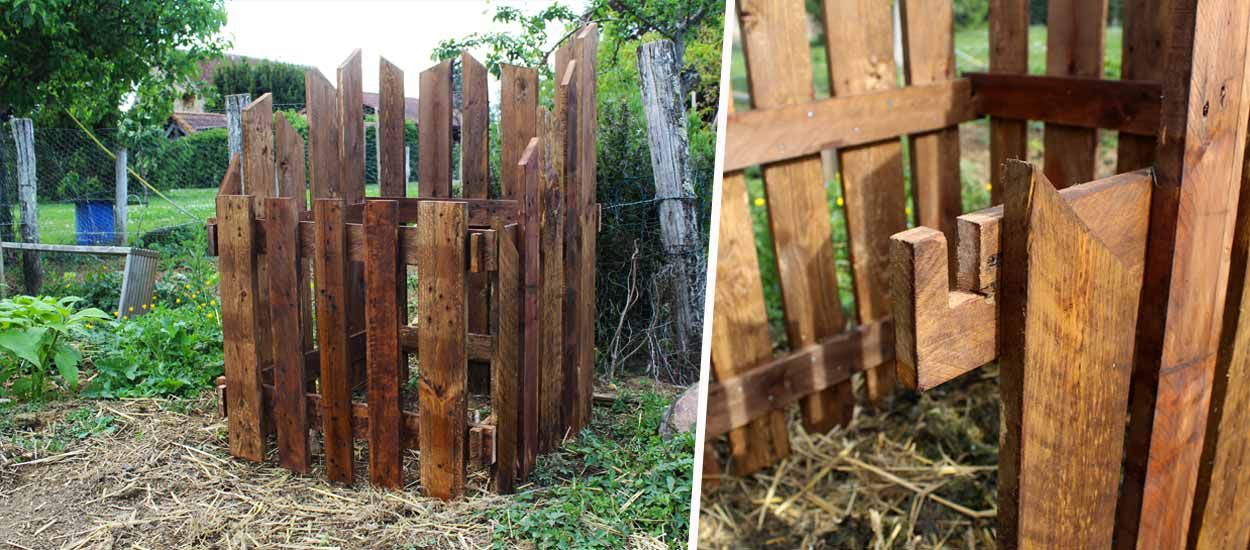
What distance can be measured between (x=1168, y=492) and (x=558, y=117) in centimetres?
135

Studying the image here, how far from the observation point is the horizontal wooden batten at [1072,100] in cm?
296

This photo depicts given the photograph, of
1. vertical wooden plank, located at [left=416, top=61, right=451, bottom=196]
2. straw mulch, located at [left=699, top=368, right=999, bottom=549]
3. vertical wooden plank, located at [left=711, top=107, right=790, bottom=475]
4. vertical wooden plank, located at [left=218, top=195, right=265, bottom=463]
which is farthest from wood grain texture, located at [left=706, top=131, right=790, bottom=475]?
vertical wooden plank, located at [left=218, top=195, right=265, bottom=463]

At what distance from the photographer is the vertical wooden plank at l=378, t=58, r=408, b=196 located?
1.97 metres

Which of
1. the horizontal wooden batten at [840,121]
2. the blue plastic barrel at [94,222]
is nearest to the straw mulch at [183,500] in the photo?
the blue plastic barrel at [94,222]

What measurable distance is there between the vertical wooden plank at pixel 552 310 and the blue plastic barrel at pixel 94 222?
2.75 feet

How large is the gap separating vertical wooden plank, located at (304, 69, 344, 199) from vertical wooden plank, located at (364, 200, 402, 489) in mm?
194

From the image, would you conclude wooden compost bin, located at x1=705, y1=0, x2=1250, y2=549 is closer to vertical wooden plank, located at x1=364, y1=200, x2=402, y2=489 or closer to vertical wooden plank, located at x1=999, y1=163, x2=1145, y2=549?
vertical wooden plank, located at x1=999, y1=163, x2=1145, y2=549

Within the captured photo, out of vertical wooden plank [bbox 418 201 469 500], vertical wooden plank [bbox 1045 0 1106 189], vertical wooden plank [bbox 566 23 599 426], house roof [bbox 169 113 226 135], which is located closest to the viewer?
house roof [bbox 169 113 226 135]

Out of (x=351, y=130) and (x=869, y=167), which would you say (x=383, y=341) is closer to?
(x=351, y=130)

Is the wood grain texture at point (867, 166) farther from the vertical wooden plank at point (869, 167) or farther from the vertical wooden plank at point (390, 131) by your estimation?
the vertical wooden plank at point (390, 131)

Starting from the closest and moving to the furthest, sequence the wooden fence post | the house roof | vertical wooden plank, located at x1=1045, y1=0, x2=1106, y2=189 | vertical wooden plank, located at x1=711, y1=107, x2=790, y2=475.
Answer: the wooden fence post → the house roof → vertical wooden plank, located at x1=711, y1=107, x2=790, y2=475 → vertical wooden plank, located at x1=1045, y1=0, x2=1106, y2=189

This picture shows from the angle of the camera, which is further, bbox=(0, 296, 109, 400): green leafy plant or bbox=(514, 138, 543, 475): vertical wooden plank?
bbox=(514, 138, 543, 475): vertical wooden plank

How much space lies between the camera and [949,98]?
3156mm

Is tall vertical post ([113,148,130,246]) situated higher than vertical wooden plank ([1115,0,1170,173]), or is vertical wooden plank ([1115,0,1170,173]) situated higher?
vertical wooden plank ([1115,0,1170,173])
